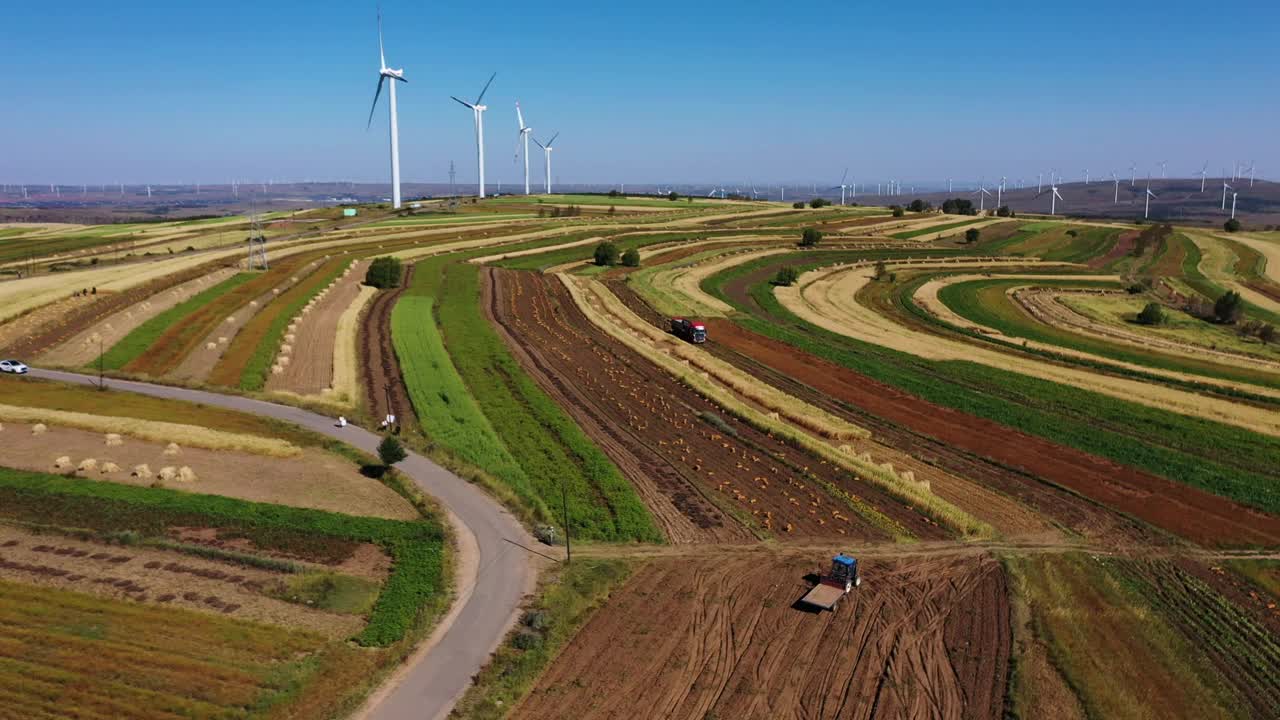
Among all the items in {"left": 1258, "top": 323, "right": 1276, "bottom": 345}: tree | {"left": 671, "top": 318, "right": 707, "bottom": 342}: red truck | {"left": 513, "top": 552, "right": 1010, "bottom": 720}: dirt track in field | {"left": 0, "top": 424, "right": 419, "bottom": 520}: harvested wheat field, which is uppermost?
{"left": 671, "top": 318, "right": 707, "bottom": 342}: red truck

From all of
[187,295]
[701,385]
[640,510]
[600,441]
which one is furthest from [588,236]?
[640,510]

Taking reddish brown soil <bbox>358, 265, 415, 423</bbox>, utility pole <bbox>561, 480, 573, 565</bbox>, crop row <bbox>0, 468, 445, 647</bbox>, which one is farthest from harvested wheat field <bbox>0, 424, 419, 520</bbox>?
reddish brown soil <bbox>358, 265, 415, 423</bbox>

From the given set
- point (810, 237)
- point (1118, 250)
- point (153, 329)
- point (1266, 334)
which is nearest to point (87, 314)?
point (153, 329)

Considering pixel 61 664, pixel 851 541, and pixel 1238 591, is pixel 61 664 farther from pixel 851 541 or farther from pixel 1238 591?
pixel 1238 591

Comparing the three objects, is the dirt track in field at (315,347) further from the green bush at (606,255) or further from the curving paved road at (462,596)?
the green bush at (606,255)

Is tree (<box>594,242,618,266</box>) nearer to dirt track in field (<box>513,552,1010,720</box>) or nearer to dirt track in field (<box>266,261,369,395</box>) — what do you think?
dirt track in field (<box>266,261,369,395</box>)

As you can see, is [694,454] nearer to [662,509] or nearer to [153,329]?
[662,509]
